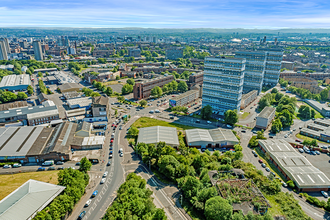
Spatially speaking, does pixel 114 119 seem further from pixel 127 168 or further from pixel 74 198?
pixel 74 198

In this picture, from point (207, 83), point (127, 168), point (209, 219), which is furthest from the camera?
point (207, 83)

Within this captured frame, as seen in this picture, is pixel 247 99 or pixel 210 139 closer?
pixel 210 139

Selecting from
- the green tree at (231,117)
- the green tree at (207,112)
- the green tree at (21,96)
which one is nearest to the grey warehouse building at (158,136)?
the green tree at (207,112)

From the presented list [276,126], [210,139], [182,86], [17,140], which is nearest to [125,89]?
[182,86]

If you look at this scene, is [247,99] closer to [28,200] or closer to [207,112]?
[207,112]

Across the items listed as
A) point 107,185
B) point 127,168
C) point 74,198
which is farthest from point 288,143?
point 74,198

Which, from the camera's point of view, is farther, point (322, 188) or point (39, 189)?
point (322, 188)
